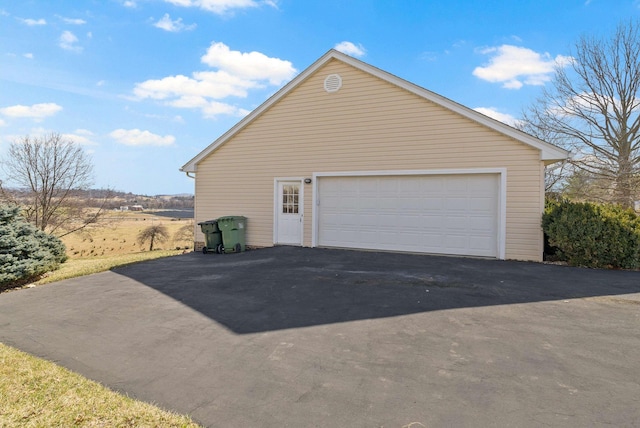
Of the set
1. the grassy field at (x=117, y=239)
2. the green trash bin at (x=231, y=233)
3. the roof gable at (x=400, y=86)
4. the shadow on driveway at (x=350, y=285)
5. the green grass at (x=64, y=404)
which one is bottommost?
the grassy field at (x=117, y=239)

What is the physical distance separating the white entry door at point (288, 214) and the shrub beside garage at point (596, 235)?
22.5 ft

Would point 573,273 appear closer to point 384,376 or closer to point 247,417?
point 384,376

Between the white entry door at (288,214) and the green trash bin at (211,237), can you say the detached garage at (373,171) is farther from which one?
the green trash bin at (211,237)

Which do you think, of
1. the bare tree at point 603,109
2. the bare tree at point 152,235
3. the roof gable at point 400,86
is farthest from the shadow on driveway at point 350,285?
the bare tree at point 152,235

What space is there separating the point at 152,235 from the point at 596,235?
89.1 feet

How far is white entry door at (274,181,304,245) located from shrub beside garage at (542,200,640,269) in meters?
6.87

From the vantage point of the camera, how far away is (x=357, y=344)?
369cm

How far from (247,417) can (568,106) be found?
23638 millimetres

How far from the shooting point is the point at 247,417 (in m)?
2.48

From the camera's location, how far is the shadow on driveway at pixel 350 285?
482 cm

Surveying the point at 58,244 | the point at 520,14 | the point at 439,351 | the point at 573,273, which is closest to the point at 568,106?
the point at 520,14

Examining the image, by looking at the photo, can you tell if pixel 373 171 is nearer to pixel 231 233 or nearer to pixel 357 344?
pixel 231 233

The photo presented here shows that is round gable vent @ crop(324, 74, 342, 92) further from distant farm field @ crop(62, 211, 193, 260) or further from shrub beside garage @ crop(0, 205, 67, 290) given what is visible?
distant farm field @ crop(62, 211, 193, 260)

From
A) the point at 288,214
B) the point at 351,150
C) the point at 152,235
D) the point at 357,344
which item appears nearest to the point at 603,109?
the point at 351,150
